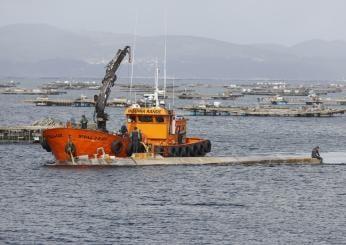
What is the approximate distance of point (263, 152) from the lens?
93562 mm

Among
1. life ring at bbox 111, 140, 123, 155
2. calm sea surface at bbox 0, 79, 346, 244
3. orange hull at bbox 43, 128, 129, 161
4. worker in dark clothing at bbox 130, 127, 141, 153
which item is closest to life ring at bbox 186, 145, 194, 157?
calm sea surface at bbox 0, 79, 346, 244

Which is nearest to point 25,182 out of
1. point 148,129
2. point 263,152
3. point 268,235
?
point 148,129

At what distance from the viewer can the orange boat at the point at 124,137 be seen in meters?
67.1

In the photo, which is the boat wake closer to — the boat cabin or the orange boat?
the orange boat

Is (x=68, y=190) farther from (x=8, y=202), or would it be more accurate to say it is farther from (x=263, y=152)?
(x=263, y=152)

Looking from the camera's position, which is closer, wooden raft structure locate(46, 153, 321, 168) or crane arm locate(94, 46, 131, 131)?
wooden raft structure locate(46, 153, 321, 168)

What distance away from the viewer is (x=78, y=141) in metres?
67.0

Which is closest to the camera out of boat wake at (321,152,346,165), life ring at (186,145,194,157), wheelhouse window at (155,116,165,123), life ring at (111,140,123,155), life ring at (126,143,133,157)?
life ring at (111,140,123,155)

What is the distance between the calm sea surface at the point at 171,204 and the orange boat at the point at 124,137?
1.44 m

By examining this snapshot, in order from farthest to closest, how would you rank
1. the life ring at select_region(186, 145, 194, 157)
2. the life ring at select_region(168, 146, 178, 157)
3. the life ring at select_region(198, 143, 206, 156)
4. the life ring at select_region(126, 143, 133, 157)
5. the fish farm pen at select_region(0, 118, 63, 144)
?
the fish farm pen at select_region(0, 118, 63, 144), the life ring at select_region(198, 143, 206, 156), the life ring at select_region(186, 145, 194, 157), the life ring at select_region(168, 146, 178, 157), the life ring at select_region(126, 143, 133, 157)

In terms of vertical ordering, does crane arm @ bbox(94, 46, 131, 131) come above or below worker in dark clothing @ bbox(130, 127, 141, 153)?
above

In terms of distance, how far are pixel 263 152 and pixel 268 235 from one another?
4620 cm

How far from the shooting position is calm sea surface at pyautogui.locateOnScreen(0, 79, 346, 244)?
155 feet

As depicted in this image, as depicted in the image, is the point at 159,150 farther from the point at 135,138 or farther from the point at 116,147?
the point at 116,147
